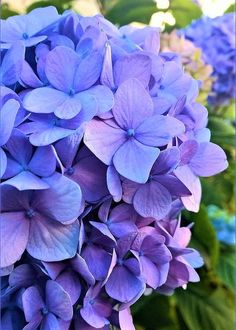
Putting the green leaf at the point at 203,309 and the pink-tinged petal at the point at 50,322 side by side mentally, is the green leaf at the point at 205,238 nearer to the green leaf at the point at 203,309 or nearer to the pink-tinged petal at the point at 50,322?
the green leaf at the point at 203,309

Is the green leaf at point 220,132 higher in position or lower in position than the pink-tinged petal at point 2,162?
lower

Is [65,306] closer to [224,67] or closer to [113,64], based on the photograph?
[113,64]

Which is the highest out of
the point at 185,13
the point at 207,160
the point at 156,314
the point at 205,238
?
the point at 207,160

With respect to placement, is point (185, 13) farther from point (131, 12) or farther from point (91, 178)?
point (91, 178)

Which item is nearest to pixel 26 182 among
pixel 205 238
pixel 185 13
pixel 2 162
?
pixel 2 162

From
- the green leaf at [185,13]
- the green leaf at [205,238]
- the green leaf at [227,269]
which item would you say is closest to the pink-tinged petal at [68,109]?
the green leaf at [205,238]

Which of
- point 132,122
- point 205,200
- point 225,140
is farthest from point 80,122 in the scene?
point 205,200
